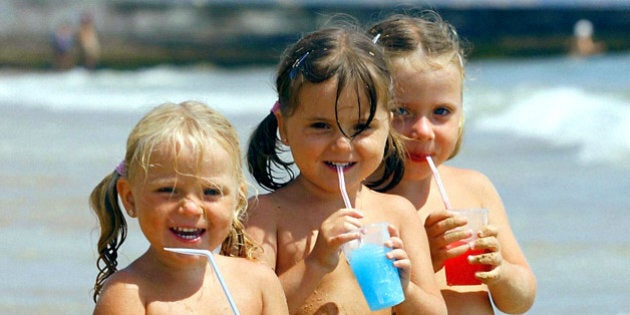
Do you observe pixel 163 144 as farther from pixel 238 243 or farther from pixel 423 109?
pixel 423 109

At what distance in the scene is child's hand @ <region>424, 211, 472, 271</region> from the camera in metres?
4.33

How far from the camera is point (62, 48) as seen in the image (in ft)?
125

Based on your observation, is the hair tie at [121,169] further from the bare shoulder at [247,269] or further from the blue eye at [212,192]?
the bare shoulder at [247,269]

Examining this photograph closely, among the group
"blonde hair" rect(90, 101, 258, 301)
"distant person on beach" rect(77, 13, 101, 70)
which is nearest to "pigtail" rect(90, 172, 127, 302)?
"blonde hair" rect(90, 101, 258, 301)

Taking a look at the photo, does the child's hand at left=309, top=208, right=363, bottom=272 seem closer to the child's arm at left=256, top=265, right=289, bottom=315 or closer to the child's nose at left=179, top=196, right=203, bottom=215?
the child's arm at left=256, top=265, right=289, bottom=315

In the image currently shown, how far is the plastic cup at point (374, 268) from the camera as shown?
3801 millimetres

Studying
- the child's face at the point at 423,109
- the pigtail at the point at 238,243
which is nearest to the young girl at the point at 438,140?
the child's face at the point at 423,109

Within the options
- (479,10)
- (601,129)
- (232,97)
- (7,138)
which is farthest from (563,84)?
(479,10)

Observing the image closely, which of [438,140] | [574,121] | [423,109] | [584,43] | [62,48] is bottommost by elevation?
[62,48]

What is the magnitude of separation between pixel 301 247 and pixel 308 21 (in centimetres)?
3874

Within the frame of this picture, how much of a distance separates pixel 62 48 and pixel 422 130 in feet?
114

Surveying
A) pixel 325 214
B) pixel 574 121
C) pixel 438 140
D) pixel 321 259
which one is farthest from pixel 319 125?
pixel 574 121

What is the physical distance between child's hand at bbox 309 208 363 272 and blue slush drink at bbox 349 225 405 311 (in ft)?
0.18

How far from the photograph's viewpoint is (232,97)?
24891mm
